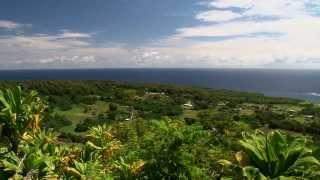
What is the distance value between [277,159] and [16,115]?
873 inches

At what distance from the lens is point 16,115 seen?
123 feet

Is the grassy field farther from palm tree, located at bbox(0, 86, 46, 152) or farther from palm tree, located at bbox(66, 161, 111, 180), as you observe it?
palm tree, located at bbox(66, 161, 111, 180)

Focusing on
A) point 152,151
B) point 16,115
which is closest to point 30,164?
point 16,115

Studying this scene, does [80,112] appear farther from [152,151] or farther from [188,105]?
[152,151]

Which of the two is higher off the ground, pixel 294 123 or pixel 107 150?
pixel 107 150

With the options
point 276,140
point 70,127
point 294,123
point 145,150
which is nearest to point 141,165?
point 145,150

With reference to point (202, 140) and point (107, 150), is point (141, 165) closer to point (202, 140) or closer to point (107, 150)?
point (202, 140)

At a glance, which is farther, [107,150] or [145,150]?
[107,150]

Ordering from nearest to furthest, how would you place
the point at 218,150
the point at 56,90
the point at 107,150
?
the point at 218,150
the point at 107,150
the point at 56,90

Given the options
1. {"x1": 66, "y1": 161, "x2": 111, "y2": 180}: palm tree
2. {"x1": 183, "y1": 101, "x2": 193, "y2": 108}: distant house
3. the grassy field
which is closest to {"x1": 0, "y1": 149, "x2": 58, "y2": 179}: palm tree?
{"x1": 66, "y1": 161, "x2": 111, "y2": 180}: palm tree

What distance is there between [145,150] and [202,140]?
13.8 feet

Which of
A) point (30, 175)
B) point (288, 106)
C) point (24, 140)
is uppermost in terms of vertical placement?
point (24, 140)

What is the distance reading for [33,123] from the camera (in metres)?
38.8

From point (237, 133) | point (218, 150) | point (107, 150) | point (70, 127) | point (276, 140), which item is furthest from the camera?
point (70, 127)
